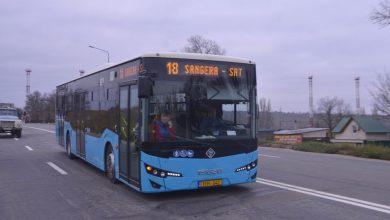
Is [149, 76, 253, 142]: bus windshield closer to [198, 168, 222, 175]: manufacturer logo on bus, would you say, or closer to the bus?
the bus

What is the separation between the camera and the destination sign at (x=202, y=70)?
8953 mm

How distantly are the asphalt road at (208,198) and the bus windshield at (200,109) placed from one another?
1.29 meters

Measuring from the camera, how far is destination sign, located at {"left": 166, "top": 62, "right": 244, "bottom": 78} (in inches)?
352

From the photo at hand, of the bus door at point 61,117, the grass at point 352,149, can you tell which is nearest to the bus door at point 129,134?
the bus door at point 61,117

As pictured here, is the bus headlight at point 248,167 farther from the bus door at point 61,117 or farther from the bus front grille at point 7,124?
the bus front grille at point 7,124

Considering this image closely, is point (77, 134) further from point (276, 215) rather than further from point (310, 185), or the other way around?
point (276, 215)

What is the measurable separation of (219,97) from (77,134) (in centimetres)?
752

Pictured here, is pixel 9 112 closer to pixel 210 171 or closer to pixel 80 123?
pixel 80 123

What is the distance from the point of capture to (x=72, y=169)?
557 inches

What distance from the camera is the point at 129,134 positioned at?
9.44 metres

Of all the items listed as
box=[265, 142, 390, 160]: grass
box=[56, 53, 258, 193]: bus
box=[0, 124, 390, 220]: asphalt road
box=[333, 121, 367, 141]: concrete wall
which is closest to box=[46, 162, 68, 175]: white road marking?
box=[0, 124, 390, 220]: asphalt road

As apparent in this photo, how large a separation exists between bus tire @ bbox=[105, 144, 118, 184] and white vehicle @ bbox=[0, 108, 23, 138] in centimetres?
2568

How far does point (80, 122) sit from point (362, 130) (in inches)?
2621

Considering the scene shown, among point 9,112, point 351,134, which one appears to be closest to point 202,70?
point 9,112
